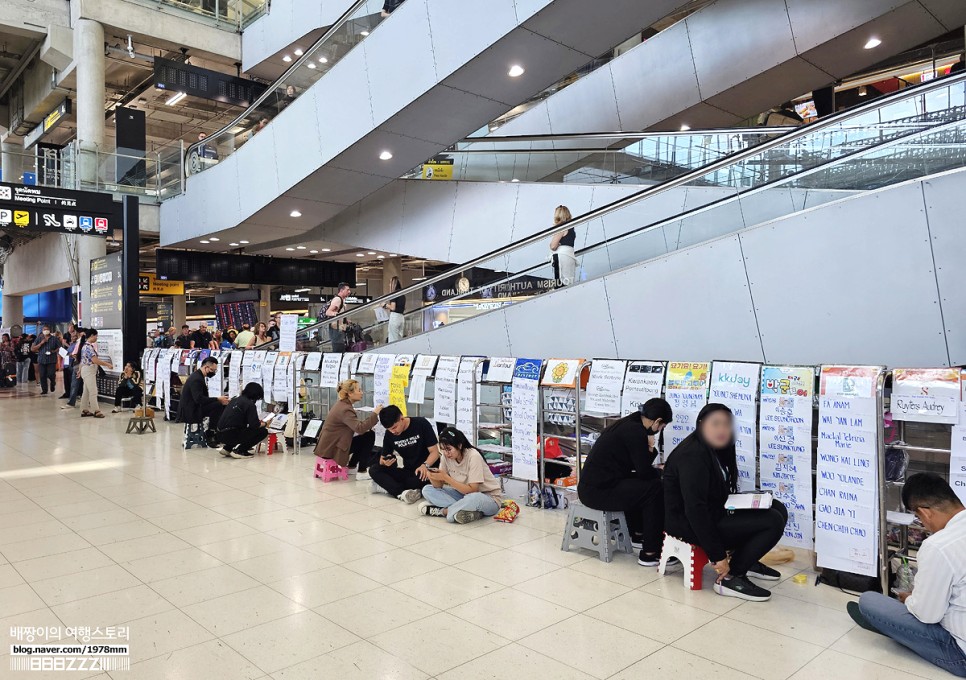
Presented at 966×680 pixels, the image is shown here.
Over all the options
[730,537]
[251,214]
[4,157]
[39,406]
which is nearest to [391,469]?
[730,537]

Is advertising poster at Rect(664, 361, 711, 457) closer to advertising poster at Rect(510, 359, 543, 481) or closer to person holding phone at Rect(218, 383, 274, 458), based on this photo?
advertising poster at Rect(510, 359, 543, 481)

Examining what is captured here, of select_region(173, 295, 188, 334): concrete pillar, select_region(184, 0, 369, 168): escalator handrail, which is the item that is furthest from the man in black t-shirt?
select_region(173, 295, 188, 334): concrete pillar

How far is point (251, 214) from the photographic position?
13.8 metres

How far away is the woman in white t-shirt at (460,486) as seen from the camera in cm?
548

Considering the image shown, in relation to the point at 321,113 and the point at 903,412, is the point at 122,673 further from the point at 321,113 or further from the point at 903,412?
the point at 321,113

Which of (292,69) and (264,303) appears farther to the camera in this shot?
(264,303)

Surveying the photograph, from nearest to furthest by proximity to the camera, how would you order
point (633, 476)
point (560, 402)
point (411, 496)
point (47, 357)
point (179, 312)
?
point (633, 476) → point (560, 402) → point (411, 496) → point (47, 357) → point (179, 312)

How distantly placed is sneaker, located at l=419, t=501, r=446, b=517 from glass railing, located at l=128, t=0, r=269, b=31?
58.4 feet

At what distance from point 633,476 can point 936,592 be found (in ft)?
6.29

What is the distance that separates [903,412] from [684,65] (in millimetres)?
9791

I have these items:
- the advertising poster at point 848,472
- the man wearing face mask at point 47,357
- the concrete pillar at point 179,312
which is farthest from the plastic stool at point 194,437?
the concrete pillar at point 179,312

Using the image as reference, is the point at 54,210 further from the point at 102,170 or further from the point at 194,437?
the point at 194,437

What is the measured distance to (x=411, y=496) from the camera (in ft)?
20.0

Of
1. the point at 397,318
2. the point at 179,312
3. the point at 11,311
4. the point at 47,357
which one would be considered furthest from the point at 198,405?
the point at 11,311
